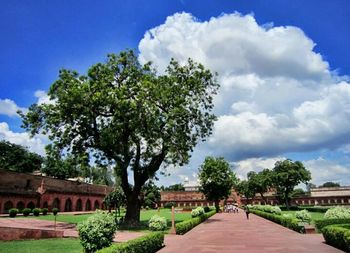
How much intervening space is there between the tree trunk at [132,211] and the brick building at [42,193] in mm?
23652

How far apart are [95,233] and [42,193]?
43136 mm

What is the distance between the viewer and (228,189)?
5122 centimetres

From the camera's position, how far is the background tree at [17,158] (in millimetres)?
68312

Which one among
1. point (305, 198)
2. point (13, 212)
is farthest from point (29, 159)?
point (305, 198)

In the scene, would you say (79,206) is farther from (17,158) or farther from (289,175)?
(289,175)

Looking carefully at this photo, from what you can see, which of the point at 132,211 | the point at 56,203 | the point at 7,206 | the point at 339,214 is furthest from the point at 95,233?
the point at 56,203

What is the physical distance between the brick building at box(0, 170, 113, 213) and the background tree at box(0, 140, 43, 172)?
15.0 meters

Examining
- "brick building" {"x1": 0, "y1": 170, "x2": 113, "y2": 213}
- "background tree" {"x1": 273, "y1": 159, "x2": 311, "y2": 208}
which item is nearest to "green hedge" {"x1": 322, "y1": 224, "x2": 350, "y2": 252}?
"brick building" {"x1": 0, "y1": 170, "x2": 113, "y2": 213}

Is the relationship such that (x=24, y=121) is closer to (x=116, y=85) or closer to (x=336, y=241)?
(x=116, y=85)

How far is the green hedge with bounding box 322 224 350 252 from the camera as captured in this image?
1269 centimetres

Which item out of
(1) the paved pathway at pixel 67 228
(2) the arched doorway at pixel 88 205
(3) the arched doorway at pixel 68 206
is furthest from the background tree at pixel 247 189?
(1) the paved pathway at pixel 67 228

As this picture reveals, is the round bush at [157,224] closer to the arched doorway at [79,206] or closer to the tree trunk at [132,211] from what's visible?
the tree trunk at [132,211]

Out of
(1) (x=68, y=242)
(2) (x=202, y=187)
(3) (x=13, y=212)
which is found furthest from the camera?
(2) (x=202, y=187)

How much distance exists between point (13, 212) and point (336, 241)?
3289 centimetres
